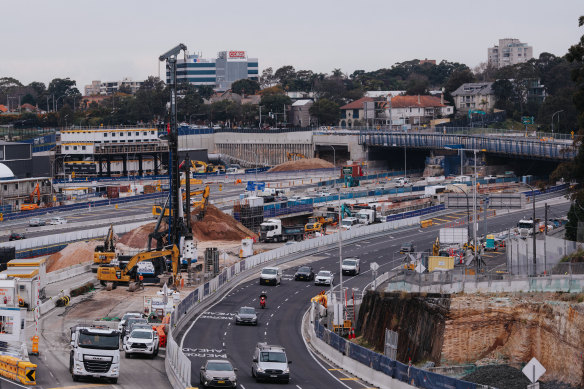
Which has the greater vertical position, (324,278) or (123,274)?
(123,274)

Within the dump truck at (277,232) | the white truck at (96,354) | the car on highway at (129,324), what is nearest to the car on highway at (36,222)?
the dump truck at (277,232)

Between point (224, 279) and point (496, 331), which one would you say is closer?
point (496, 331)

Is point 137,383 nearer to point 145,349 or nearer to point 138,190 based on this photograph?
point 145,349

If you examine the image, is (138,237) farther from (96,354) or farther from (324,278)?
(96,354)

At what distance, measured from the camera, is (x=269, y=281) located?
2960 inches

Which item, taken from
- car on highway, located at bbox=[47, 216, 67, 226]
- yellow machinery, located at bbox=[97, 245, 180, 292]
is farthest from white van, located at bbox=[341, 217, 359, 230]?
yellow machinery, located at bbox=[97, 245, 180, 292]

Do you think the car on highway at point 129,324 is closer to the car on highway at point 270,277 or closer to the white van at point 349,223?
the car on highway at point 270,277

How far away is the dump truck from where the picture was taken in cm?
10281

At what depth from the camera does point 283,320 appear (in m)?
61.9

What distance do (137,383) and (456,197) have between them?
141 feet

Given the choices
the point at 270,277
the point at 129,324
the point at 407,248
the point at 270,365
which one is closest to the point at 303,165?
the point at 407,248

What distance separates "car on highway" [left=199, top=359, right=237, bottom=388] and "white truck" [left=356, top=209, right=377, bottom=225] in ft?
233

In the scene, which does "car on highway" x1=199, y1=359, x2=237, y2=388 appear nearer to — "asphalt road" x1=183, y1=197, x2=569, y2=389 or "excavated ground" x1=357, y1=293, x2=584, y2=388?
"asphalt road" x1=183, y1=197, x2=569, y2=389

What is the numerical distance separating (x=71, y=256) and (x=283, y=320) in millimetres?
35065
